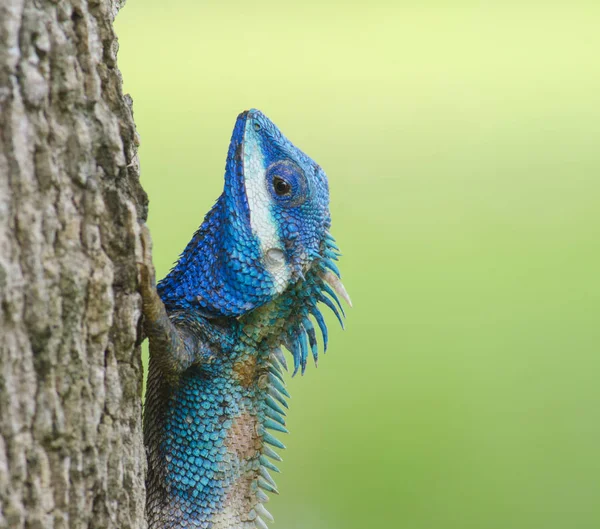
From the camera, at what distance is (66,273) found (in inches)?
74.6

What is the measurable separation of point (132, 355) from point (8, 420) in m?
0.51

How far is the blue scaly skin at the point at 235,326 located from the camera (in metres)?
2.80

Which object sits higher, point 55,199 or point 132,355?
point 55,199

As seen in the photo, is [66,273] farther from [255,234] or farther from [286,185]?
[286,185]

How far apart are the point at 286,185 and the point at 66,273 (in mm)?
1222

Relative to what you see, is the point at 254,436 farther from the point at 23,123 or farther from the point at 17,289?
the point at 23,123

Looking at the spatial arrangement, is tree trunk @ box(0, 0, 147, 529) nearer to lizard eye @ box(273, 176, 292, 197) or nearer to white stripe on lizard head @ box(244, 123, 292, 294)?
white stripe on lizard head @ box(244, 123, 292, 294)

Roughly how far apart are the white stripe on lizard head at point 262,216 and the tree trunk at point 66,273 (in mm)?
708

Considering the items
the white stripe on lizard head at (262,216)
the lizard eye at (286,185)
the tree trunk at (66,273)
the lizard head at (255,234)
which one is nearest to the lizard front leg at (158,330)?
the tree trunk at (66,273)

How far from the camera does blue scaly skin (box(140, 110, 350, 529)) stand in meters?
2.80

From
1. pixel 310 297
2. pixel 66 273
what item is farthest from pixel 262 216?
pixel 66 273

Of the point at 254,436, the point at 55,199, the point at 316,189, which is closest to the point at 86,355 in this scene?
the point at 55,199

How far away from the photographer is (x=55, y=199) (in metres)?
1.87

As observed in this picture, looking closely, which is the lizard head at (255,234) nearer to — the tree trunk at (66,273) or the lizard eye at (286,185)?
the lizard eye at (286,185)
